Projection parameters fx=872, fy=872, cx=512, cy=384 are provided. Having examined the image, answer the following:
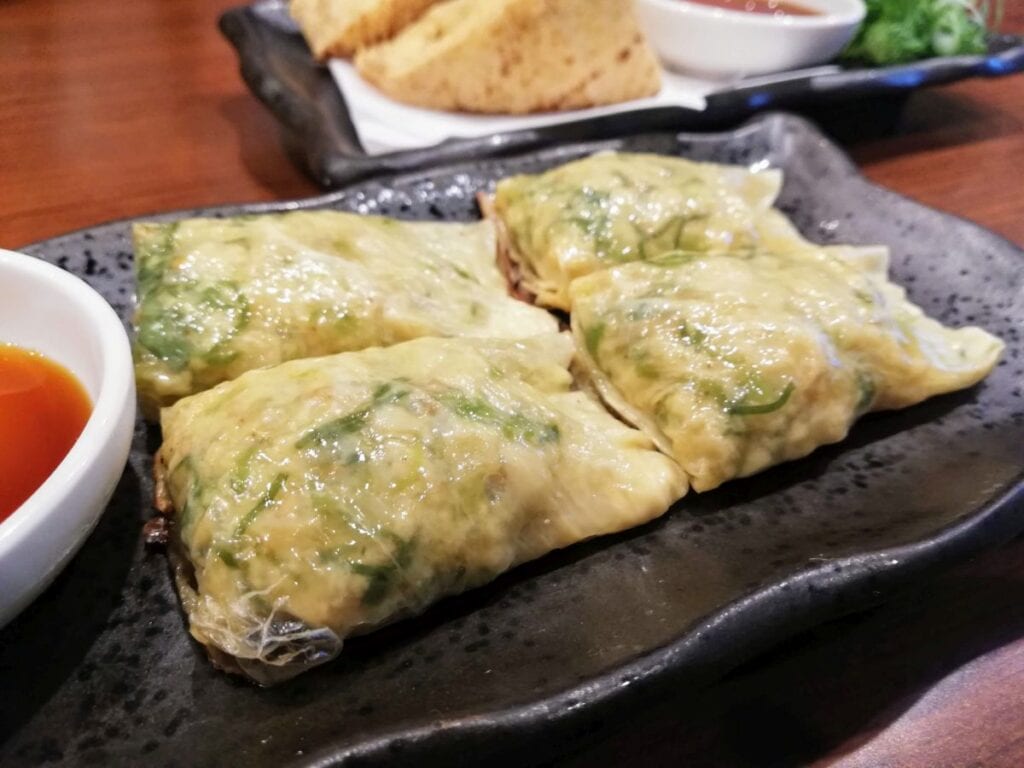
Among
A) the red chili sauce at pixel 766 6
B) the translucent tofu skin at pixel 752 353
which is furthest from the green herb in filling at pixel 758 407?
the red chili sauce at pixel 766 6

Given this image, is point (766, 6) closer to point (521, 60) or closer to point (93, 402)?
point (521, 60)

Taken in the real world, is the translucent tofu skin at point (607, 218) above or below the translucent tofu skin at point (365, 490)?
above

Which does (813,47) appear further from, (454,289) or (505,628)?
(505,628)

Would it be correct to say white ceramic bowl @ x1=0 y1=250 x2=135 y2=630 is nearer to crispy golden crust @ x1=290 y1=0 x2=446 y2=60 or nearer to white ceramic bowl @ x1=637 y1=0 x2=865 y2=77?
crispy golden crust @ x1=290 y1=0 x2=446 y2=60

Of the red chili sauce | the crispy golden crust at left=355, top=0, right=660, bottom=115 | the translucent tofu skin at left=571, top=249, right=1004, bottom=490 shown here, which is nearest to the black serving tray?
the crispy golden crust at left=355, top=0, right=660, bottom=115

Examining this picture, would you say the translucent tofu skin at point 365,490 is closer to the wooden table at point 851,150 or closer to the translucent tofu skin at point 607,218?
the wooden table at point 851,150

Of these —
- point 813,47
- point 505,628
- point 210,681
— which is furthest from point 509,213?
point 813,47
